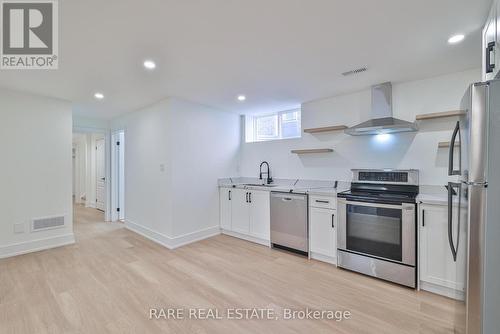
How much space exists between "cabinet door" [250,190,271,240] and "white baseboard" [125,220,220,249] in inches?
33.3

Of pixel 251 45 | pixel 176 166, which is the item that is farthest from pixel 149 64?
pixel 176 166

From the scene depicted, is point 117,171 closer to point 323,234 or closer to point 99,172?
point 99,172

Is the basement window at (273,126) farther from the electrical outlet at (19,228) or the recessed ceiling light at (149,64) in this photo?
the electrical outlet at (19,228)

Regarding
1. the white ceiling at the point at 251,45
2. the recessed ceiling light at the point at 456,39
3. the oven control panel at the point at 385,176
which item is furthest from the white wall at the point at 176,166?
the recessed ceiling light at the point at 456,39

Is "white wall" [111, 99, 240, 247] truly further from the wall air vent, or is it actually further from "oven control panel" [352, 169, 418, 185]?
"oven control panel" [352, 169, 418, 185]

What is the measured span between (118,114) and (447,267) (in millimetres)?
5889

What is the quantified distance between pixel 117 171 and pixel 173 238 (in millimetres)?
2813

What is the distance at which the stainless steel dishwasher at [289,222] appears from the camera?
3314 mm

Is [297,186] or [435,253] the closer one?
[435,253]

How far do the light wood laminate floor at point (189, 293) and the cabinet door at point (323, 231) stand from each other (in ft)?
0.67

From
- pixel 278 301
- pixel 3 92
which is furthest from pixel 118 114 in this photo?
pixel 278 301

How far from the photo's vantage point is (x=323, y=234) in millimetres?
3127

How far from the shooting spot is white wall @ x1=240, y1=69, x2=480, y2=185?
281cm

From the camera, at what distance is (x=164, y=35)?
1.99m
